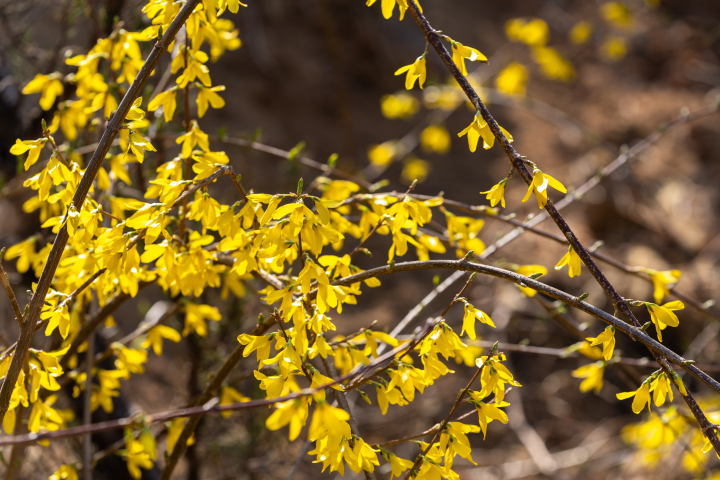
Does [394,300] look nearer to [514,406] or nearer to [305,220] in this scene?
[514,406]

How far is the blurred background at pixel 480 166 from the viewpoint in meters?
2.56

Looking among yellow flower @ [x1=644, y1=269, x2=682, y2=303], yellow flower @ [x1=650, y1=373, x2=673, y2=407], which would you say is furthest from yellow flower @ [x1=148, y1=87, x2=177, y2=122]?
yellow flower @ [x1=644, y1=269, x2=682, y2=303]

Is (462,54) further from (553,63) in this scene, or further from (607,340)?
(553,63)

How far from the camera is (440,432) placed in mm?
1064

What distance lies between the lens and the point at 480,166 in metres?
5.85

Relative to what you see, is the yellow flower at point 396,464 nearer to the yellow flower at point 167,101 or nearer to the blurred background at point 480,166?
the blurred background at point 480,166

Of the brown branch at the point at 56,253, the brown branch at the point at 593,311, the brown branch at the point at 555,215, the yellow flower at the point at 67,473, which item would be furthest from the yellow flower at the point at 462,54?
the yellow flower at the point at 67,473

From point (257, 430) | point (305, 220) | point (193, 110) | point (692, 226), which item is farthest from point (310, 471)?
point (692, 226)

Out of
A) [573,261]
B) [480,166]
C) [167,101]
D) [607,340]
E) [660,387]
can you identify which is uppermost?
[167,101]

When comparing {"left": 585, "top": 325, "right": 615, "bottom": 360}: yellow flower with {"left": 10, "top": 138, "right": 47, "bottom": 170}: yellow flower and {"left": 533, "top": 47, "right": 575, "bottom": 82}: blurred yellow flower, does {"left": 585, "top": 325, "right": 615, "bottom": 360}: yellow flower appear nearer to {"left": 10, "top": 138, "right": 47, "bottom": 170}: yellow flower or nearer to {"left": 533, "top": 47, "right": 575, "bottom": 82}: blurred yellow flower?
{"left": 10, "top": 138, "right": 47, "bottom": 170}: yellow flower

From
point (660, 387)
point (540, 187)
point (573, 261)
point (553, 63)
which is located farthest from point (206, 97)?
point (553, 63)

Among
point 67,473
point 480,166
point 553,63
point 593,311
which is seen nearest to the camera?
point 593,311

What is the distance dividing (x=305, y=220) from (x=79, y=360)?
67.4 inches

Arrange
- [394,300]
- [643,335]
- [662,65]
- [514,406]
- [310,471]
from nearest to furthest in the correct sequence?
[643,335]
[310,471]
[514,406]
[394,300]
[662,65]
